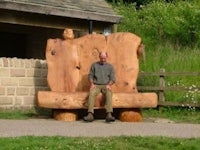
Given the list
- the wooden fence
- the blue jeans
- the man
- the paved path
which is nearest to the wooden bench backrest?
the man

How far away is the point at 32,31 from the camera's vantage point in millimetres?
18281

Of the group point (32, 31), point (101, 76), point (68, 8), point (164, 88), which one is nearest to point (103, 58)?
point (101, 76)

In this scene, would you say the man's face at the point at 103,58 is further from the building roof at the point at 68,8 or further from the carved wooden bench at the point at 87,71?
the building roof at the point at 68,8

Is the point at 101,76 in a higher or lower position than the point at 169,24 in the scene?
lower

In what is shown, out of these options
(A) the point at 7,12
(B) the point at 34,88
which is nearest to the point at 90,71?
(B) the point at 34,88

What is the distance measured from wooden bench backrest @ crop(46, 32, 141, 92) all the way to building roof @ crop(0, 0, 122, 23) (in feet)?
5.50

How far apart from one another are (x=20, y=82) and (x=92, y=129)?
4155 mm

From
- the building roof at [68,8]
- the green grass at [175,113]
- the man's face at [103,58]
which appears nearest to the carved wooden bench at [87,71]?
the man's face at [103,58]

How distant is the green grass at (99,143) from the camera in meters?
7.84

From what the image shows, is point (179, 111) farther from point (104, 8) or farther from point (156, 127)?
point (104, 8)

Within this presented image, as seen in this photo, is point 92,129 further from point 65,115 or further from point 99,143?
point 65,115

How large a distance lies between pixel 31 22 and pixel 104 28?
3.11 meters

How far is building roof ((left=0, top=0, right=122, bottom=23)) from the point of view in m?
14.3

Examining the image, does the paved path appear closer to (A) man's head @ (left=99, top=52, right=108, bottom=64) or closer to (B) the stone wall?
(A) man's head @ (left=99, top=52, right=108, bottom=64)
